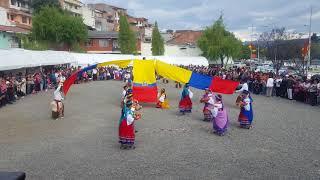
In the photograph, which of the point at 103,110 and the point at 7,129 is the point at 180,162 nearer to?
the point at 7,129

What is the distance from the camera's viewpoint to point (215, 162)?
911 cm

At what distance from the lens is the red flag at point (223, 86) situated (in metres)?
17.2

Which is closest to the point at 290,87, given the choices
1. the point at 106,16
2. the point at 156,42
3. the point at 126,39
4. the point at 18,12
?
the point at 126,39

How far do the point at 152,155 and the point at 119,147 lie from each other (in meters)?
1.25

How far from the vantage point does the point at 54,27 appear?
49844 mm

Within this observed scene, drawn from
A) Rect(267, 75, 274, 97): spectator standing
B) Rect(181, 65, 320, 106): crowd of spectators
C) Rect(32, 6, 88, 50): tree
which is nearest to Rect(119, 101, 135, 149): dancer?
Rect(181, 65, 320, 106): crowd of spectators

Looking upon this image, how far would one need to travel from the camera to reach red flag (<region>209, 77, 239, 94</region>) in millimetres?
17172

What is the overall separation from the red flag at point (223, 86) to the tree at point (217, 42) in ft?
121

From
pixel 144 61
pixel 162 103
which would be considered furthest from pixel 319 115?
pixel 144 61

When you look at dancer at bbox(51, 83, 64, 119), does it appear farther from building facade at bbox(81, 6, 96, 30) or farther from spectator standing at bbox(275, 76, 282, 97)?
building facade at bbox(81, 6, 96, 30)

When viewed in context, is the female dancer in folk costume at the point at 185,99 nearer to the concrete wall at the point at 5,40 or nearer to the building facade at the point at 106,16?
the concrete wall at the point at 5,40

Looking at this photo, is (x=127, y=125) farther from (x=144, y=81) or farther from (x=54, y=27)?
(x=54, y=27)

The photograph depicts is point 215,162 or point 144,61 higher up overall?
point 144,61

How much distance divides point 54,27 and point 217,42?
22829 millimetres
